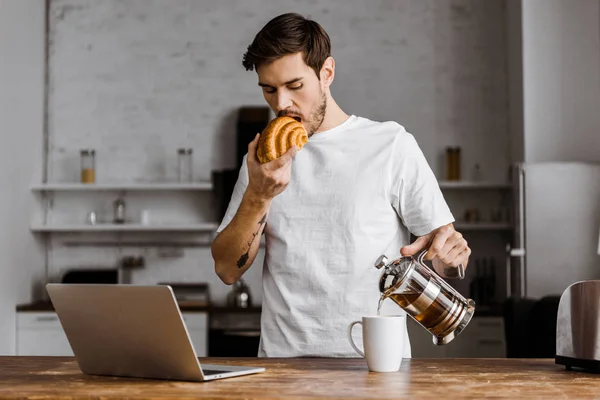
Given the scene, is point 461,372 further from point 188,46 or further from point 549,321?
point 188,46

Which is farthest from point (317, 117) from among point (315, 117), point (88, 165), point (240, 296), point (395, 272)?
point (88, 165)

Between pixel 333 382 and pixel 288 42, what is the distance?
3.18ft

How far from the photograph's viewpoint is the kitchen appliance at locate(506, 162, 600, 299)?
4602 mm

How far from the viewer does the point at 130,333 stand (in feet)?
5.15

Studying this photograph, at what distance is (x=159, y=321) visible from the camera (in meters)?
1.51

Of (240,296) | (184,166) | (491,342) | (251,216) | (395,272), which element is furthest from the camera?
(184,166)

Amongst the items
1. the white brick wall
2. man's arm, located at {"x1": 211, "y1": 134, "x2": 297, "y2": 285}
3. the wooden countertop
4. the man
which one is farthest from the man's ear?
the white brick wall

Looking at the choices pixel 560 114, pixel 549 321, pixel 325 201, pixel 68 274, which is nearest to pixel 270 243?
pixel 325 201

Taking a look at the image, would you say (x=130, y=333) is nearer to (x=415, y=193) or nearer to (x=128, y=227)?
(x=415, y=193)

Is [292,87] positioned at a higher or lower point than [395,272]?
higher

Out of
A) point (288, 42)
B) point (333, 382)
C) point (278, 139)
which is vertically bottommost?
point (333, 382)

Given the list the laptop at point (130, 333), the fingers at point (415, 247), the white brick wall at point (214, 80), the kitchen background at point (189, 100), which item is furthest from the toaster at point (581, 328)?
the white brick wall at point (214, 80)

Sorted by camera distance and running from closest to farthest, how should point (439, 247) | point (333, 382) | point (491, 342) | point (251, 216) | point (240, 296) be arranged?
point (333, 382)
point (439, 247)
point (251, 216)
point (491, 342)
point (240, 296)

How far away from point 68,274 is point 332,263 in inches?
154
